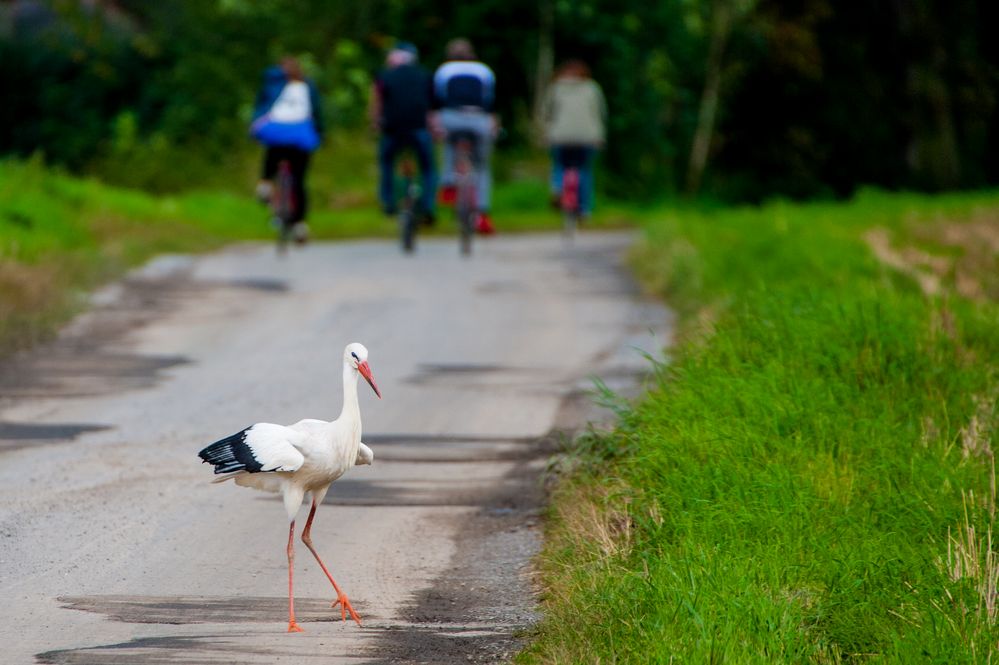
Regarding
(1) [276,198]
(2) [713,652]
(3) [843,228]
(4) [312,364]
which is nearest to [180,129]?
(1) [276,198]

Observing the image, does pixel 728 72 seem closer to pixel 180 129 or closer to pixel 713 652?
pixel 180 129

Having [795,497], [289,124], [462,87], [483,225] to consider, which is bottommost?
[795,497]

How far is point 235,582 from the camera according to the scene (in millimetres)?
6797

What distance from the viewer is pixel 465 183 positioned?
18562mm

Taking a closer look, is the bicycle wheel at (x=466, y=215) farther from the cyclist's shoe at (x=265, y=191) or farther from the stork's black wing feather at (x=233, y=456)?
the stork's black wing feather at (x=233, y=456)

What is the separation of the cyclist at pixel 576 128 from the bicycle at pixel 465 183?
2129 mm

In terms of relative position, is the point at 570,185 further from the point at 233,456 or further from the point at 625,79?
the point at 233,456

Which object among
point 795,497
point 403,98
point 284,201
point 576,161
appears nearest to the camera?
point 795,497

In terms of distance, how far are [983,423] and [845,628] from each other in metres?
3.04

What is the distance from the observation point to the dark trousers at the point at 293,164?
1784cm

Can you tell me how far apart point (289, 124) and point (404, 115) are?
5.08 ft

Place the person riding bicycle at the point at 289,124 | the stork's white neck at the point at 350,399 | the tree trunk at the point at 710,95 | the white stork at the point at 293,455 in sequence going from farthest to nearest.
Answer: the tree trunk at the point at 710,95 < the person riding bicycle at the point at 289,124 < the stork's white neck at the point at 350,399 < the white stork at the point at 293,455

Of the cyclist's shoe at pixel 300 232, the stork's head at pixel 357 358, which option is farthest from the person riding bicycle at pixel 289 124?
the stork's head at pixel 357 358

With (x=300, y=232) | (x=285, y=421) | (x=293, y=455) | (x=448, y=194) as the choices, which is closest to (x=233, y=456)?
(x=293, y=455)
